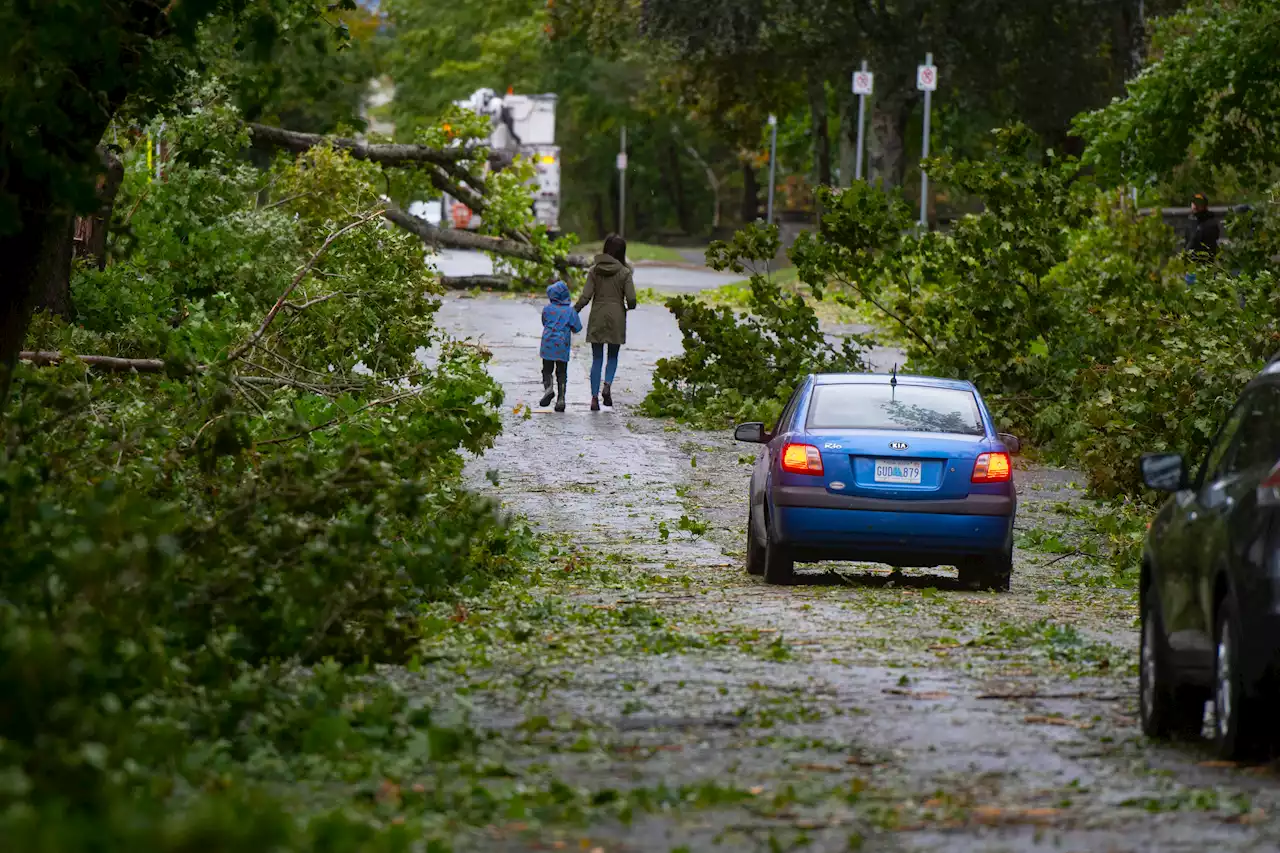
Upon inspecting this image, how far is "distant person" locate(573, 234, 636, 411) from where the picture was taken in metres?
26.7

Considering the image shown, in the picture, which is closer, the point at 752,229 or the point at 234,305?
the point at 234,305

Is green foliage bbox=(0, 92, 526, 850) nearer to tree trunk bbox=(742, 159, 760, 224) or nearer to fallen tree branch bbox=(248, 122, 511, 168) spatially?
fallen tree branch bbox=(248, 122, 511, 168)

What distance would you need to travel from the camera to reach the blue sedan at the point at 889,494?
13977mm

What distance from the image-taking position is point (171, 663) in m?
8.19

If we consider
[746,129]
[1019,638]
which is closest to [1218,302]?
[1019,638]

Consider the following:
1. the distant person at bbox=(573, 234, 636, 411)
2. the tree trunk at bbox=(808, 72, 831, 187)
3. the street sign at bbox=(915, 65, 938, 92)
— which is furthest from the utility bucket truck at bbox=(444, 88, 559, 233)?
the distant person at bbox=(573, 234, 636, 411)

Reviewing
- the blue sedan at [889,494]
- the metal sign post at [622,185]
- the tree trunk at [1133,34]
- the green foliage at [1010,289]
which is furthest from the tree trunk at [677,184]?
the blue sedan at [889,494]

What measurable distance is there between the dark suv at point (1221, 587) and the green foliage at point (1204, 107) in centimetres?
1600

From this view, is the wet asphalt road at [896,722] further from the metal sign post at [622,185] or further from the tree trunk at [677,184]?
the tree trunk at [677,184]

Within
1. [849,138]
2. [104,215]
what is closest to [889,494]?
[104,215]

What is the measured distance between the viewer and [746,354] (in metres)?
25.9

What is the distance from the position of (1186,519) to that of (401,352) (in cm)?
1040

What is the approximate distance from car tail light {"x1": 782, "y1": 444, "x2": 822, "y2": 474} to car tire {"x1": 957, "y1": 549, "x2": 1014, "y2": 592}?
1223 mm

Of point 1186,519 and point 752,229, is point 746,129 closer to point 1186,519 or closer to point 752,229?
point 752,229
